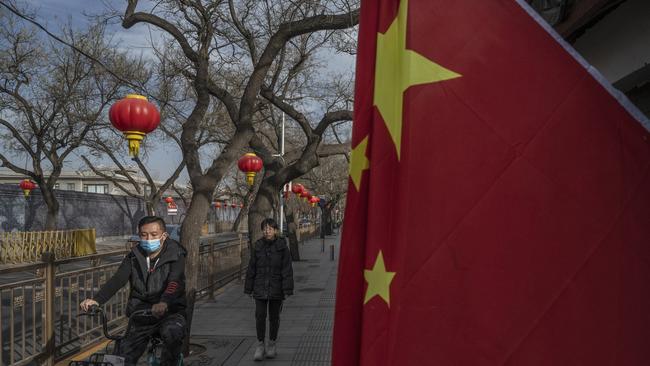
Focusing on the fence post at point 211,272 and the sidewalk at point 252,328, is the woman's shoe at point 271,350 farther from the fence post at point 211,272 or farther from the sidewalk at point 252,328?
the fence post at point 211,272

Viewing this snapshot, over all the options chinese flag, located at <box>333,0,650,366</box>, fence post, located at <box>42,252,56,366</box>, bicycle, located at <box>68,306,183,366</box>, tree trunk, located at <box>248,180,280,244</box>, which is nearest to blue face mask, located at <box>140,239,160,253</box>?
bicycle, located at <box>68,306,183,366</box>

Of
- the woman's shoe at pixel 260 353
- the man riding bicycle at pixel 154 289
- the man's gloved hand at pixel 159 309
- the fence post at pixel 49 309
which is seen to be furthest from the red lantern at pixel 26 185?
the man's gloved hand at pixel 159 309

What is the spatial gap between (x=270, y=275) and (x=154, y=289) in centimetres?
204

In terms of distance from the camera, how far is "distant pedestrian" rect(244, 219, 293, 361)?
6.07 meters

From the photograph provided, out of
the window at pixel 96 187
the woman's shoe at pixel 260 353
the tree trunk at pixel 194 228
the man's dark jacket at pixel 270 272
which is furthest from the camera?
the window at pixel 96 187

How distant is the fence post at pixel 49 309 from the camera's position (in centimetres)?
547

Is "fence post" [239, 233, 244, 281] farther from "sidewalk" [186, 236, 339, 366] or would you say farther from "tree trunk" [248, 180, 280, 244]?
"sidewalk" [186, 236, 339, 366]

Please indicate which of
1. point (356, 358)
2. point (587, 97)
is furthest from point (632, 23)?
point (356, 358)

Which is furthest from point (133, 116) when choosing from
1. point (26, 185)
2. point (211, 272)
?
point (26, 185)

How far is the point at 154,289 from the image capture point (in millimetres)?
4191

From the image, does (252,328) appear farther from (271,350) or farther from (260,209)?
(260,209)

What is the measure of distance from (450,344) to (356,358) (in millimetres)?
365

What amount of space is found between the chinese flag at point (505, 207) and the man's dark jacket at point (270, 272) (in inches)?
185

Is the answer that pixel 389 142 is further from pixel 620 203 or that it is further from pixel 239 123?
pixel 239 123
